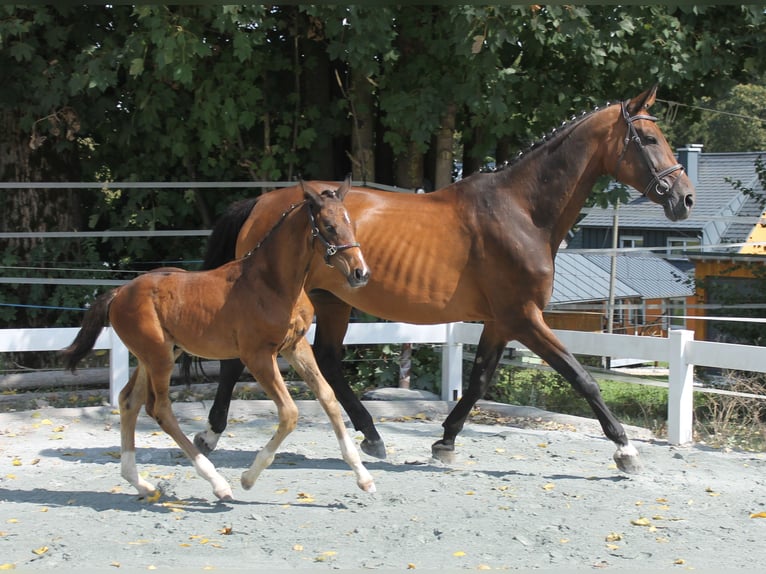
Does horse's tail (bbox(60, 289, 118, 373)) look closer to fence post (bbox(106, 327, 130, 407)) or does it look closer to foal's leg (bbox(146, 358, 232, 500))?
foal's leg (bbox(146, 358, 232, 500))

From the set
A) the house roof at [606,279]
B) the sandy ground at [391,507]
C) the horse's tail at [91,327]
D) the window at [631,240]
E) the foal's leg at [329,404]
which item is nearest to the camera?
the sandy ground at [391,507]

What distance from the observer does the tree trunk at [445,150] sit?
8930mm

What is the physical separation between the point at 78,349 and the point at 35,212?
5086 millimetres

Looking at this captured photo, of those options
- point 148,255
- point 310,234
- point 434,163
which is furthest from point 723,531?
point 148,255

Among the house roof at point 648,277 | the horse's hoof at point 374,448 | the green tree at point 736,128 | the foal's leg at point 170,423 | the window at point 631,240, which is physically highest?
the green tree at point 736,128

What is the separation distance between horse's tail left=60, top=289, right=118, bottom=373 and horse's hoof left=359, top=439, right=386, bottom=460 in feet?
6.34

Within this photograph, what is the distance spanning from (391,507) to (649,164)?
266 centimetres

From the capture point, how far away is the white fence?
6.68 meters

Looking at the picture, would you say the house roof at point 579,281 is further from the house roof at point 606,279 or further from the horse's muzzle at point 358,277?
the horse's muzzle at point 358,277

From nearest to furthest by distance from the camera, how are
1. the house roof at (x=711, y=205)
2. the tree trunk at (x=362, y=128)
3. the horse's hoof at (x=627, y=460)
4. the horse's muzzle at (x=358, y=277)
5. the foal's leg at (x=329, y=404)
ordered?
the horse's muzzle at (x=358, y=277) < the foal's leg at (x=329, y=404) < the horse's hoof at (x=627, y=460) < the tree trunk at (x=362, y=128) < the house roof at (x=711, y=205)

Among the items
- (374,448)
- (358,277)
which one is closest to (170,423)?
(358,277)

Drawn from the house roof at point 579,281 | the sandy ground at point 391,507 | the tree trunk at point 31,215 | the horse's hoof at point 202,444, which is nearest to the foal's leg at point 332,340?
the sandy ground at point 391,507

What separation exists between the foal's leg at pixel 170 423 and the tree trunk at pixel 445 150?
15.7 ft

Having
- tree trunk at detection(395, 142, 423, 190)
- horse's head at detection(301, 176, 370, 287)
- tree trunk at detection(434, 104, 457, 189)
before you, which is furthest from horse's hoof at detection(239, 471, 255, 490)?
tree trunk at detection(395, 142, 423, 190)
